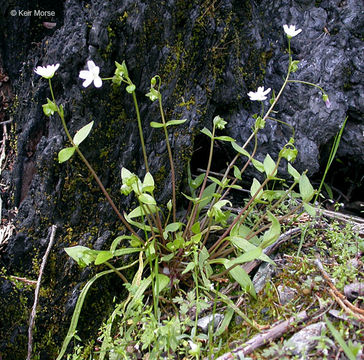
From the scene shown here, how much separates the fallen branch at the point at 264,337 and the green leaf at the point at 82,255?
26.0 inches

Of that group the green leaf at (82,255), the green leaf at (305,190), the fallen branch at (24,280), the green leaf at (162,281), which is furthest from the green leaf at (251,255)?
the fallen branch at (24,280)

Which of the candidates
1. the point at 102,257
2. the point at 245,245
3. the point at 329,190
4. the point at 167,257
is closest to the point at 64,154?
the point at 102,257

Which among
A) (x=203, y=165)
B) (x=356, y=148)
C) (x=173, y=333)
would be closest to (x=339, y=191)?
(x=356, y=148)

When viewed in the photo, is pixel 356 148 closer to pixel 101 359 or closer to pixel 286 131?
pixel 286 131

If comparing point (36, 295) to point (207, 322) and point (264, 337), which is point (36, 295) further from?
point (264, 337)

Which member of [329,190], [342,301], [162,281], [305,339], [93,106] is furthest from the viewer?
[329,190]

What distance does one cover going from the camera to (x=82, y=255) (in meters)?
1.66

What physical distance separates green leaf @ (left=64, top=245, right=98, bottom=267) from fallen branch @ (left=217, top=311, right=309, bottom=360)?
0.66 metres

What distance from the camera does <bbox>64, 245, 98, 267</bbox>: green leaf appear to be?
5.41 feet

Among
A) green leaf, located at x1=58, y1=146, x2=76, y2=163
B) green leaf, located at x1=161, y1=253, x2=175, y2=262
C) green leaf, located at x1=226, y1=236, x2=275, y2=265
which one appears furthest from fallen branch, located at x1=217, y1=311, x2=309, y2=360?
green leaf, located at x1=58, y1=146, x2=76, y2=163

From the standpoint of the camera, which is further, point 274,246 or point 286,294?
point 274,246

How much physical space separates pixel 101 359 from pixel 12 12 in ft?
5.91

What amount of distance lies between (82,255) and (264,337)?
0.80 metres

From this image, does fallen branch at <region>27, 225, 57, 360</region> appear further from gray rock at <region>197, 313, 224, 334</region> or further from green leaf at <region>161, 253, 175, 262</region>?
gray rock at <region>197, 313, 224, 334</region>
